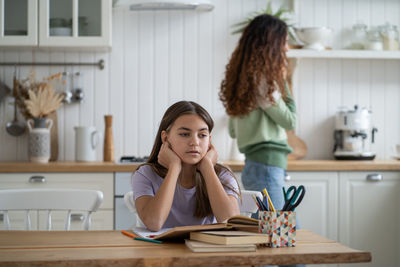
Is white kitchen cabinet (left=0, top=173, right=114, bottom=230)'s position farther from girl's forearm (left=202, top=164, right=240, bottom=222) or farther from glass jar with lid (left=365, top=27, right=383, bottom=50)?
glass jar with lid (left=365, top=27, right=383, bottom=50)

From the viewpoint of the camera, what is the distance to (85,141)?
10.8 ft

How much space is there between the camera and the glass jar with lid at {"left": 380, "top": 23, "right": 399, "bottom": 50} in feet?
11.5

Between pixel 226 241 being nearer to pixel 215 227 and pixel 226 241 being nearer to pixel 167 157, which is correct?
pixel 215 227

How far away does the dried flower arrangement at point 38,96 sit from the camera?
322 cm

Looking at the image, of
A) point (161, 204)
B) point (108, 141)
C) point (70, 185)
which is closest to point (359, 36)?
point (108, 141)

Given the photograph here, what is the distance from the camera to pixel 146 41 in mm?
3506

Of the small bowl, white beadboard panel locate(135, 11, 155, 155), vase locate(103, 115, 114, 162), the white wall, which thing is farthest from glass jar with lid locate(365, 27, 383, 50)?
vase locate(103, 115, 114, 162)

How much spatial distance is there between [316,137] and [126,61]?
137cm

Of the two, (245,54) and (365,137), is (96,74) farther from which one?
(365,137)

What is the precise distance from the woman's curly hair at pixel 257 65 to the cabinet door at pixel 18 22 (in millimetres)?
1380

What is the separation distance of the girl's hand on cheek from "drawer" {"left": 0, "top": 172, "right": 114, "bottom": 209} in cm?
127

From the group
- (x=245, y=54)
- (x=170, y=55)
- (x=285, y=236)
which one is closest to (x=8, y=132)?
(x=170, y=55)

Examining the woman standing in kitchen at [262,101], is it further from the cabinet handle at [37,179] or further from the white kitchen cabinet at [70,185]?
the cabinet handle at [37,179]

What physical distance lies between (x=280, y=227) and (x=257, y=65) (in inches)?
48.0
